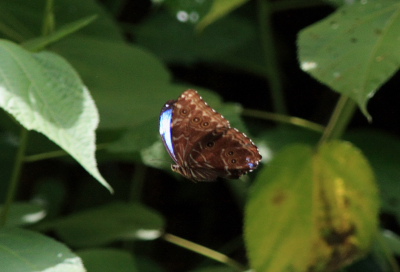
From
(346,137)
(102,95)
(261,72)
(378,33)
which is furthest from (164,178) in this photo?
(378,33)

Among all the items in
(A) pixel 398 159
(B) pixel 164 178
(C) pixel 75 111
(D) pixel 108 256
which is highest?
(C) pixel 75 111

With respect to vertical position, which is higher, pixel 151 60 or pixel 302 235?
pixel 151 60

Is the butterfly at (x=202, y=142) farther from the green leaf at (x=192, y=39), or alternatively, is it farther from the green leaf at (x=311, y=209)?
the green leaf at (x=192, y=39)

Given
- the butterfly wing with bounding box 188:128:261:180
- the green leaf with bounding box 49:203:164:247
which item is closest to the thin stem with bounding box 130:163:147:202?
the green leaf with bounding box 49:203:164:247

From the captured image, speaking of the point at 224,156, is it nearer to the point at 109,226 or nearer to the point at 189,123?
the point at 189,123

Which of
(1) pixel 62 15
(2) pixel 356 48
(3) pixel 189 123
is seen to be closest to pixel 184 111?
(3) pixel 189 123

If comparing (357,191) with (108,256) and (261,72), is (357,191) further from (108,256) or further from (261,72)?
(261,72)

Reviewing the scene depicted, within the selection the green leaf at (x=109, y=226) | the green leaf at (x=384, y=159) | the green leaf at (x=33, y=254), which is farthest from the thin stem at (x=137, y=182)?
the green leaf at (x=33, y=254)
